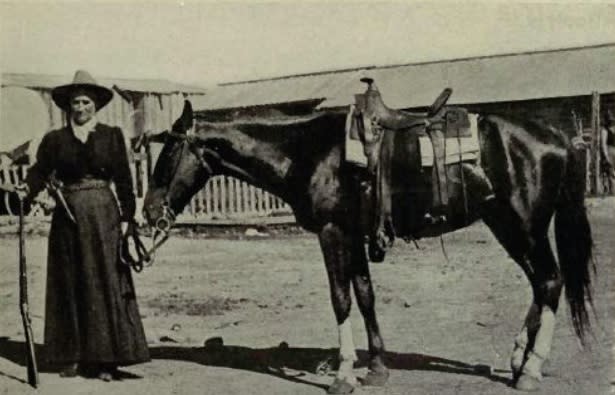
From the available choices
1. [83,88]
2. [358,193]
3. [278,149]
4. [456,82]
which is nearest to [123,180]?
[83,88]

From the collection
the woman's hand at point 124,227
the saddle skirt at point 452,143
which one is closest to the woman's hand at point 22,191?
the woman's hand at point 124,227

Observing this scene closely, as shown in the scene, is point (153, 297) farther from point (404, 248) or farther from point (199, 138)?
point (404, 248)

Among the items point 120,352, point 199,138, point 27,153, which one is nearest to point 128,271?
point 120,352

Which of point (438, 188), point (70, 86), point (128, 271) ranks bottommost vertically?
point (128, 271)

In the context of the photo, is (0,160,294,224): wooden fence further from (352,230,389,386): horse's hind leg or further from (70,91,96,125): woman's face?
(352,230,389,386): horse's hind leg

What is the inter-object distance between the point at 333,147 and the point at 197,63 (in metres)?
0.99

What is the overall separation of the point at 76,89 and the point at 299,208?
3.49ft

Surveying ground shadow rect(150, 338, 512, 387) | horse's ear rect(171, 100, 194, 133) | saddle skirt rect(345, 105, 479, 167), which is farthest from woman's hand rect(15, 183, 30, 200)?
saddle skirt rect(345, 105, 479, 167)

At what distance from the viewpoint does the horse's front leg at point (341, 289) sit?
3.03m

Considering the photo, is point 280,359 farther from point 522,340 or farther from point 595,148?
point 595,148

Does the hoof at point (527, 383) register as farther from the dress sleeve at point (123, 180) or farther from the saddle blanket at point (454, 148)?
the dress sleeve at point (123, 180)

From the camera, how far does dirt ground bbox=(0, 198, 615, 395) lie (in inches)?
124

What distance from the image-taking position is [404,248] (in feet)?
15.6

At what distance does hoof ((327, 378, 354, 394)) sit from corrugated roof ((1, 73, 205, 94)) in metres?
1.71
